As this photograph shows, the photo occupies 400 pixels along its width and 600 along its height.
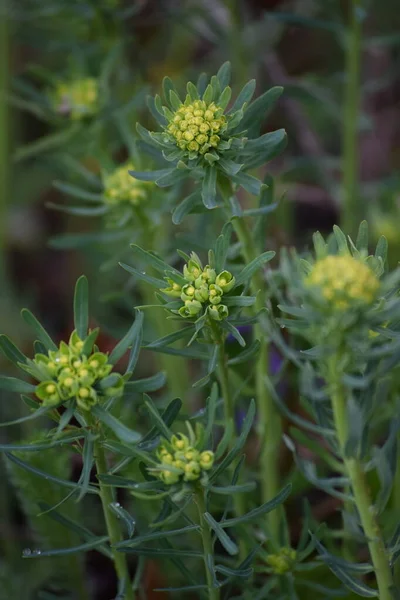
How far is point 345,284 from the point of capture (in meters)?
0.48

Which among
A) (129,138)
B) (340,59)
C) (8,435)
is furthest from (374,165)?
(8,435)

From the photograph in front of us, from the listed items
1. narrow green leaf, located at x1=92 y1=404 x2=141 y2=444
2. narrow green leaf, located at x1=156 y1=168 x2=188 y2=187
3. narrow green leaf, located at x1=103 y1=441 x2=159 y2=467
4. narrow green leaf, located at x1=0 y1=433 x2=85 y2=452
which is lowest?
narrow green leaf, located at x1=0 y1=433 x2=85 y2=452

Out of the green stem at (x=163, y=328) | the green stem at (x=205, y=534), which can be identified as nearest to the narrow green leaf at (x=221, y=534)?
the green stem at (x=205, y=534)

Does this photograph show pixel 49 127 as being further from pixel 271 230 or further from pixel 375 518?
pixel 375 518

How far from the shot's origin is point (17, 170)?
5.57ft

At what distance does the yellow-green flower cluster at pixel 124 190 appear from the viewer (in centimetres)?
89

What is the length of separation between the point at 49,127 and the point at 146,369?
696 millimetres

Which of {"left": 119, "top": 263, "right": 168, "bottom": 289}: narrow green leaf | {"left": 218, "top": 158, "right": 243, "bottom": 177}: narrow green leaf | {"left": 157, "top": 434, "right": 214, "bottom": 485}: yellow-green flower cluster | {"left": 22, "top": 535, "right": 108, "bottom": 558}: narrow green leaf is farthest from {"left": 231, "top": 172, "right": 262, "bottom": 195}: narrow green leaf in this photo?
{"left": 22, "top": 535, "right": 108, "bottom": 558}: narrow green leaf

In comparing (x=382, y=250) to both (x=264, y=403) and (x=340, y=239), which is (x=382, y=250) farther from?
(x=264, y=403)

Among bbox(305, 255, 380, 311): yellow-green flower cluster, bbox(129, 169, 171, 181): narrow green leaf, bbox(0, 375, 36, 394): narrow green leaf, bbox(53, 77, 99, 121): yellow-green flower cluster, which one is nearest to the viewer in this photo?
bbox(305, 255, 380, 311): yellow-green flower cluster

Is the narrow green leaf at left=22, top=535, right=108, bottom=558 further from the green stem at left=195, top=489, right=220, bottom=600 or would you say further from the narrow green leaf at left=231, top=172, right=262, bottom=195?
the narrow green leaf at left=231, top=172, right=262, bottom=195

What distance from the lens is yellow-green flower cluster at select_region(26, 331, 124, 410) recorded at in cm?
57

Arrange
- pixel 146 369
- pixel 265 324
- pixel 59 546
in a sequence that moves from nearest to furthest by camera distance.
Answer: pixel 265 324 < pixel 59 546 < pixel 146 369

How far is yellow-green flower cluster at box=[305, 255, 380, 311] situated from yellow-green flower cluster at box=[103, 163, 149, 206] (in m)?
0.43
